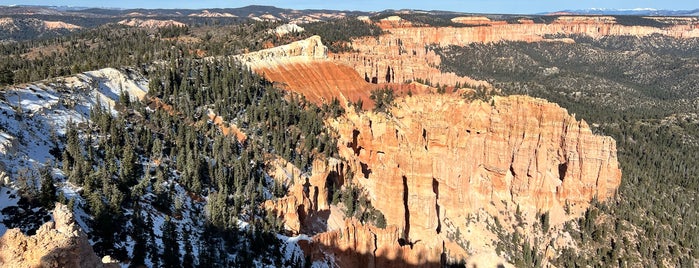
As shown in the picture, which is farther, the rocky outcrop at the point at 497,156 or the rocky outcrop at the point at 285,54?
the rocky outcrop at the point at 285,54

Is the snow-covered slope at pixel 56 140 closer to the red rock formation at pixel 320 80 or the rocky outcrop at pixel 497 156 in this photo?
the rocky outcrop at pixel 497 156

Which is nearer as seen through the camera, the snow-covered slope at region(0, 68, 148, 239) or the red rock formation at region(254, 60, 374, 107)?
the snow-covered slope at region(0, 68, 148, 239)

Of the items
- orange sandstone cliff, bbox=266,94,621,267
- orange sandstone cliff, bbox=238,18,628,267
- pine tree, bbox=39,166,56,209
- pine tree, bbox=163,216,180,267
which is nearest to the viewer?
pine tree, bbox=39,166,56,209

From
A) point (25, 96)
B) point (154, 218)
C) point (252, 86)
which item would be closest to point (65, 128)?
point (25, 96)

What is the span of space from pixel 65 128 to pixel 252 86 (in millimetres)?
28155

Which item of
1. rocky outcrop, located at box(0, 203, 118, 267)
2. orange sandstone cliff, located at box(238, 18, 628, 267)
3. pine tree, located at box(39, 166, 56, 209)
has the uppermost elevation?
rocky outcrop, located at box(0, 203, 118, 267)

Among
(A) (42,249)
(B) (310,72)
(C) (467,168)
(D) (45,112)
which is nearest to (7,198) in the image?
(A) (42,249)

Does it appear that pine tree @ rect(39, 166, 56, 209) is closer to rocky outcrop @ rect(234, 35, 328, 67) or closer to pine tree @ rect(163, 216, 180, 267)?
pine tree @ rect(163, 216, 180, 267)

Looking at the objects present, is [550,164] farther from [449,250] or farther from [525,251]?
[449,250]

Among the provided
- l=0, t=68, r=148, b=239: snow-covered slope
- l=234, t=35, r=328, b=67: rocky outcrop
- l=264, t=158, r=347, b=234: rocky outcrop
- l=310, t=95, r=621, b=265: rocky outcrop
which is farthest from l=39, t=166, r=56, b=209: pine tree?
l=234, t=35, r=328, b=67: rocky outcrop

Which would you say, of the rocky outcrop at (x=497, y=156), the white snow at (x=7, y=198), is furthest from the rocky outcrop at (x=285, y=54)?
the white snow at (x=7, y=198)

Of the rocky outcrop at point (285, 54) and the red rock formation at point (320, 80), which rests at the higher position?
the rocky outcrop at point (285, 54)

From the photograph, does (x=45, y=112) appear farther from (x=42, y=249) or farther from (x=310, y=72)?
(x=310, y=72)

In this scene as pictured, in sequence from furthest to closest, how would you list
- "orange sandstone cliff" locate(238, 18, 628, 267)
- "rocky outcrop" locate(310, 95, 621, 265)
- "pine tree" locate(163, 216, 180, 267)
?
"rocky outcrop" locate(310, 95, 621, 265) < "orange sandstone cliff" locate(238, 18, 628, 267) < "pine tree" locate(163, 216, 180, 267)
